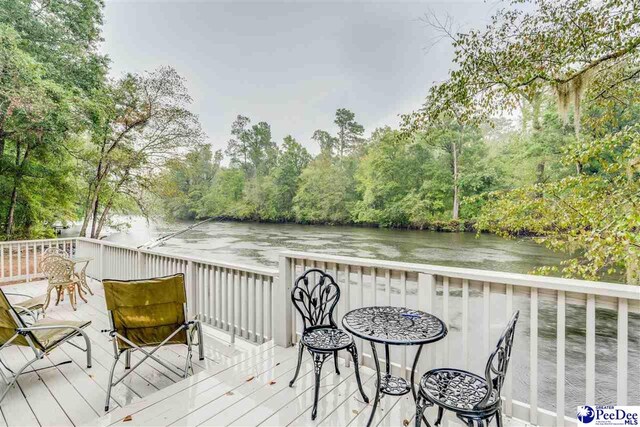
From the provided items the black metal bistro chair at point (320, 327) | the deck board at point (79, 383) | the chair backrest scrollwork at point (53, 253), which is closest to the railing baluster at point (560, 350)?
the black metal bistro chair at point (320, 327)

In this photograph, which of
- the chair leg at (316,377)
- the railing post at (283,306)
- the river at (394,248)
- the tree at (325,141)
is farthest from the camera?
the tree at (325,141)

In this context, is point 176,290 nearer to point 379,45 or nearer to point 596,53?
point 596,53

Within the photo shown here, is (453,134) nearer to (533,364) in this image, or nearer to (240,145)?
(533,364)

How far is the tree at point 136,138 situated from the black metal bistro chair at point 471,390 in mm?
12281

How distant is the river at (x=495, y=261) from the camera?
195 inches

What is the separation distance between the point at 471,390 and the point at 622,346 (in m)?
0.79

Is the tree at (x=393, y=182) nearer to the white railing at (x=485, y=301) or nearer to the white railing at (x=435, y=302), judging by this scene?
the white railing at (x=435, y=302)

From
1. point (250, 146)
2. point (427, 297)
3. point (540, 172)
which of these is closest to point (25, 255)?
point (427, 297)

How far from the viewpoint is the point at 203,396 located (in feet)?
6.92

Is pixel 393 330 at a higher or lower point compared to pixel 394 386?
higher

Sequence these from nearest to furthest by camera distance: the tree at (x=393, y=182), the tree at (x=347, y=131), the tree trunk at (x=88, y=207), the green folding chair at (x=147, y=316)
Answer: the green folding chair at (x=147, y=316) < the tree trunk at (x=88, y=207) < the tree at (x=393, y=182) < the tree at (x=347, y=131)

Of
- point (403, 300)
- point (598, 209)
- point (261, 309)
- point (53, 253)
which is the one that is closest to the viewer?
point (403, 300)

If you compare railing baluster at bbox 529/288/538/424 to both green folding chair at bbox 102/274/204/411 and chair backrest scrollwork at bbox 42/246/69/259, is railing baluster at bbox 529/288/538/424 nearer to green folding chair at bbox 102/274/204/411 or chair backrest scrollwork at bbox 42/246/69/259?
green folding chair at bbox 102/274/204/411

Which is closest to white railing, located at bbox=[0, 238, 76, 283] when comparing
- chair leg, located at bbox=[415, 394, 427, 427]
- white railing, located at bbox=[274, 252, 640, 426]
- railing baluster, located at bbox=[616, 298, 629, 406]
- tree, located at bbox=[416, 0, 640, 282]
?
white railing, located at bbox=[274, 252, 640, 426]
